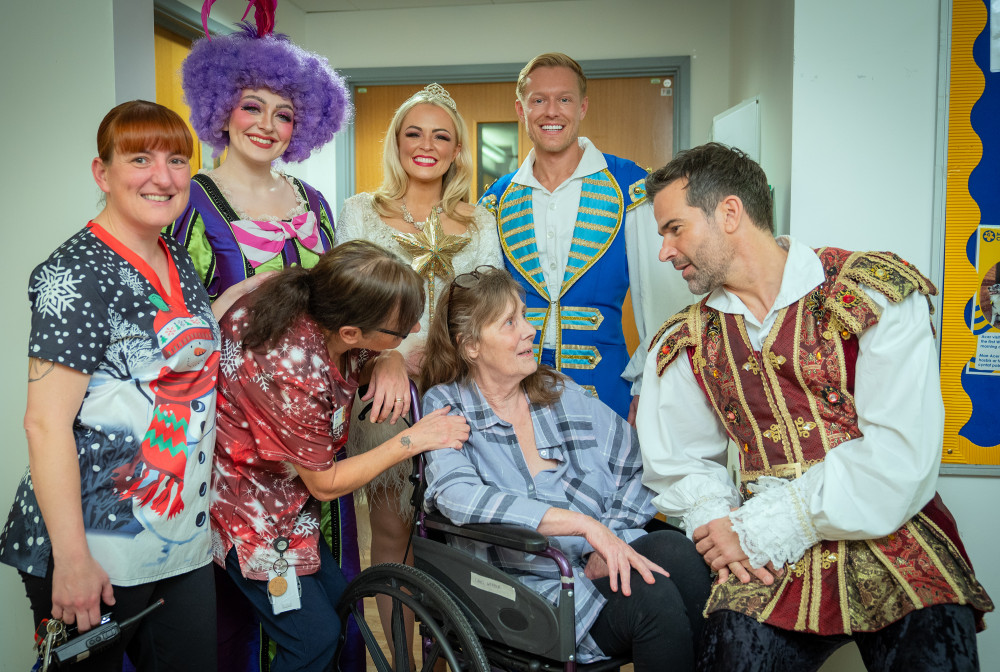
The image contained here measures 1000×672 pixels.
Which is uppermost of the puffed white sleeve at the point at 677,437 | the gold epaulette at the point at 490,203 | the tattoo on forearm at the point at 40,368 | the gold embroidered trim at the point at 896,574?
the gold epaulette at the point at 490,203

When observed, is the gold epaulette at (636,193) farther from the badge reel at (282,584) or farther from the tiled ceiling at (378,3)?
the tiled ceiling at (378,3)

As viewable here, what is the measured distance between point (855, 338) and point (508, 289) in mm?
789

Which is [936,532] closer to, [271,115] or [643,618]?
[643,618]

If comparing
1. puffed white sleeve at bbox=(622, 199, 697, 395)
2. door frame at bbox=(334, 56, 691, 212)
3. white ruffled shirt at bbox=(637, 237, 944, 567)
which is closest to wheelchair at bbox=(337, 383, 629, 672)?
white ruffled shirt at bbox=(637, 237, 944, 567)

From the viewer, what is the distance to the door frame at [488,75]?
413cm

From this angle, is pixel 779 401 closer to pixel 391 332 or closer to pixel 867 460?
pixel 867 460

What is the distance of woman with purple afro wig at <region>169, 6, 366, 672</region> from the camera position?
1895 millimetres

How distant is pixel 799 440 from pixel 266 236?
133 cm

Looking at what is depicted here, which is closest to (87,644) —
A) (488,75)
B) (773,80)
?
(773,80)

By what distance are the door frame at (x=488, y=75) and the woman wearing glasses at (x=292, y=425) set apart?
286cm

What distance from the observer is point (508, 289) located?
1937 millimetres

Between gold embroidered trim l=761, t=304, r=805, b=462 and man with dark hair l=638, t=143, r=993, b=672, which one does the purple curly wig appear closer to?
man with dark hair l=638, t=143, r=993, b=672

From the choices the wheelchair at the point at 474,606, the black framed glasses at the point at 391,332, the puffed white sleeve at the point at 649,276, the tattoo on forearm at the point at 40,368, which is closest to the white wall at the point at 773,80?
the puffed white sleeve at the point at 649,276

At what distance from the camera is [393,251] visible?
6.73 feet
